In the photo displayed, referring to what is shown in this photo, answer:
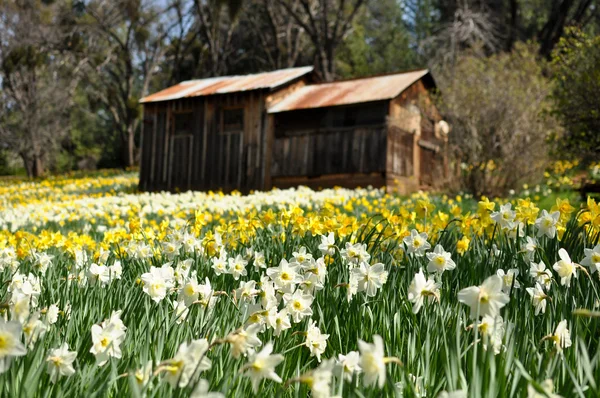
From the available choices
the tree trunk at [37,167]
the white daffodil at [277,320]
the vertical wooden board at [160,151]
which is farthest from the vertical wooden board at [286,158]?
the tree trunk at [37,167]

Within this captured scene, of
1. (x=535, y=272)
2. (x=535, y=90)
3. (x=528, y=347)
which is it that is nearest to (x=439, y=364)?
(x=528, y=347)

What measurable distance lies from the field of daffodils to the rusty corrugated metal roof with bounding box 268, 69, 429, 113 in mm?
13366

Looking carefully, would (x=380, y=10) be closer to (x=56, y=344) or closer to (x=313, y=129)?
(x=313, y=129)

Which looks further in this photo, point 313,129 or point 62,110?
point 62,110

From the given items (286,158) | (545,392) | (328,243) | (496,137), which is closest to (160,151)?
(286,158)

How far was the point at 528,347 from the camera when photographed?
218 cm

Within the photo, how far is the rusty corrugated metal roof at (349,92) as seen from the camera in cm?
1742

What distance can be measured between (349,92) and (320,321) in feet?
54.3

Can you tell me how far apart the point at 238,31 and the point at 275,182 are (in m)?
20.3

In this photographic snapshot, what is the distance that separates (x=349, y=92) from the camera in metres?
18.5

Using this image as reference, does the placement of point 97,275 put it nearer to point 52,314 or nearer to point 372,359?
point 52,314

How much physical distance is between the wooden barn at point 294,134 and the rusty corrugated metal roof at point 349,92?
41 millimetres

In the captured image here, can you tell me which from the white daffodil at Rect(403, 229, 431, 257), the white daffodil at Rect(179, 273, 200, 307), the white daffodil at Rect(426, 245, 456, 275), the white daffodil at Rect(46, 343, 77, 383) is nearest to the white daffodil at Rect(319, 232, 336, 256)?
the white daffodil at Rect(403, 229, 431, 257)

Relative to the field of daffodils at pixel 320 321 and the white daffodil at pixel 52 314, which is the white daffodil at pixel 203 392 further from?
the white daffodil at pixel 52 314
